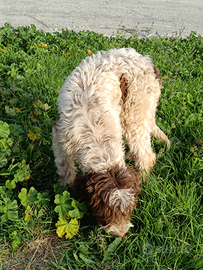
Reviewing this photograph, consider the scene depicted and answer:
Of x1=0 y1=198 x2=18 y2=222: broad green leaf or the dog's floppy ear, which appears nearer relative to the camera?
the dog's floppy ear

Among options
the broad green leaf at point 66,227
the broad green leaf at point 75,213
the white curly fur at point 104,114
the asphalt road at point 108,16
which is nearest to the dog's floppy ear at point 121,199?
the white curly fur at point 104,114

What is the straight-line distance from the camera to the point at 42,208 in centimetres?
294

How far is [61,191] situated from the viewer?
296 cm

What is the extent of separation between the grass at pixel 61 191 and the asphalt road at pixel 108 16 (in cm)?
211

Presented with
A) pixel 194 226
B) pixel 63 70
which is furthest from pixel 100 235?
pixel 63 70

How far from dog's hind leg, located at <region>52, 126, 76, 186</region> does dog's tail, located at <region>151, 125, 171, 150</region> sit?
1.24 meters

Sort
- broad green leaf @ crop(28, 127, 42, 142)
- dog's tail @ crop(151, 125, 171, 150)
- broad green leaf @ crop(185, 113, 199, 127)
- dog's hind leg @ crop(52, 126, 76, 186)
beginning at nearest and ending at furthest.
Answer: dog's hind leg @ crop(52, 126, 76, 186)
broad green leaf @ crop(28, 127, 42, 142)
dog's tail @ crop(151, 125, 171, 150)
broad green leaf @ crop(185, 113, 199, 127)

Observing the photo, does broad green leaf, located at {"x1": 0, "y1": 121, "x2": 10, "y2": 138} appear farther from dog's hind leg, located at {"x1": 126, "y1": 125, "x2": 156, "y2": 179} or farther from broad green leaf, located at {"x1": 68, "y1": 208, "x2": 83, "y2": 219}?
dog's hind leg, located at {"x1": 126, "y1": 125, "x2": 156, "y2": 179}

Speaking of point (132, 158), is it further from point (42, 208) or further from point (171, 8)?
point (171, 8)

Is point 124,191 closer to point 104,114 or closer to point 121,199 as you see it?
point 121,199

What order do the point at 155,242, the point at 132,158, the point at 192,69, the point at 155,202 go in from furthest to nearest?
the point at 192,69, the point at 132,158, the point at 155,202, the point at 155,242

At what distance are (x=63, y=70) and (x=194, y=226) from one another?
3.30m

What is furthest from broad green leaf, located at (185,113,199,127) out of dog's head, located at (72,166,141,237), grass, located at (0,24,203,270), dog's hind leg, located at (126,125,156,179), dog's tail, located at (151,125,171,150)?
dog's head, located at (72,166,141,237)

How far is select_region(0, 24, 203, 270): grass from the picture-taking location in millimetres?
2670
